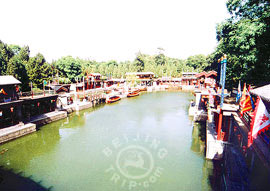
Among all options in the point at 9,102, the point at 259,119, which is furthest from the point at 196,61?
the point at 259,119

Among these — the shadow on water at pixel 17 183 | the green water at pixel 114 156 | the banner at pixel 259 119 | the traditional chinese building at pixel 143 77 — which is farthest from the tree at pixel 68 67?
the banner at pixel 259 119

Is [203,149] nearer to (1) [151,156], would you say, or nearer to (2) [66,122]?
(1) [151,156]

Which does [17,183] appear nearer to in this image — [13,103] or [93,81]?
[13,103]

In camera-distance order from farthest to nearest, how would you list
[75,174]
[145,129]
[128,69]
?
1. [128,69]
2. [145,129]
3. [75,174]

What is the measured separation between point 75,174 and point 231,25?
23177 millimetres

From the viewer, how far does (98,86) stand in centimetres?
6506

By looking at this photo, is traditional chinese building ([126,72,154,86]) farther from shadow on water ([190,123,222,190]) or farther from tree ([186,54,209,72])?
shadow on water ([190,123,222,190])

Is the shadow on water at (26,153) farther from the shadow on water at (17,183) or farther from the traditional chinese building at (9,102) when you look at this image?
the traditional chinese building at (9,102)

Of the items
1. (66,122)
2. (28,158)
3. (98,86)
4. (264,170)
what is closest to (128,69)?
(98,86)

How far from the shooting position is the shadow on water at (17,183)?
40.5 feet

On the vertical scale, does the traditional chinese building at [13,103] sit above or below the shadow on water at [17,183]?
above

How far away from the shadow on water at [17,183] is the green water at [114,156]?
0.51 meters

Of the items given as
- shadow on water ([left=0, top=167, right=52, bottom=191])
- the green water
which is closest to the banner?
the green water

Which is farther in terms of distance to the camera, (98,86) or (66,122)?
(98,86)
